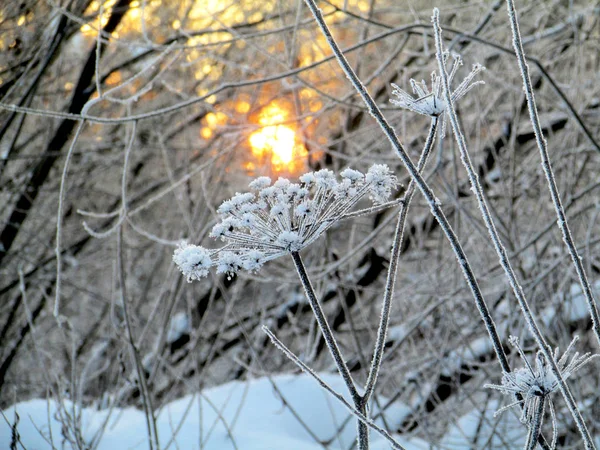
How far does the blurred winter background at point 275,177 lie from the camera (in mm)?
2271

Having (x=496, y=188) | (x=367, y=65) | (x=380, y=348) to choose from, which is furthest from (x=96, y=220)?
(x=380, y=348)

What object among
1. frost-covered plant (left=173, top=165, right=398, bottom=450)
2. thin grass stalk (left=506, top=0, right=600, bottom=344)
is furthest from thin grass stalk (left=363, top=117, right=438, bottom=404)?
thin grass stalk (left=506, top=0, right=600, bottom=344)

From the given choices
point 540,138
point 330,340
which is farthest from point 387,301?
point 540,138

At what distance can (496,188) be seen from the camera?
433cm

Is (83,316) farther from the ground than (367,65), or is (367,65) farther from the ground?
(367,65)

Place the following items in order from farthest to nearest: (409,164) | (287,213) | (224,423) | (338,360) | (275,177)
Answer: (275,177) < (224,423) < (287,213) < (338,360) < (409,164)

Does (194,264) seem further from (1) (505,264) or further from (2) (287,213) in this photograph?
(1) (505,264)

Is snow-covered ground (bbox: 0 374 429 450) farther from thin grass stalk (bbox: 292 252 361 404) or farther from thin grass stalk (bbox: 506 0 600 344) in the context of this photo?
thin grass stalk (bbox: 506 0 600 344)

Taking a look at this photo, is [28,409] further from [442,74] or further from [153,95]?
[153,95]

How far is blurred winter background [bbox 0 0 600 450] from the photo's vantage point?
2.27m

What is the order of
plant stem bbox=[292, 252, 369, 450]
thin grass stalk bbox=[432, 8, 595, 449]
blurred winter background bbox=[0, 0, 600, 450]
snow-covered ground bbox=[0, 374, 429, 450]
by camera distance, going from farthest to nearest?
blurred winter background bbox=[0, 0, 600, 450], snow-covered ground bbox=[0, 374, 429, 450], plant stem bbox=[292, 252, 369, 450], thin grass stalk bbox=[432, 8, 595, 449]

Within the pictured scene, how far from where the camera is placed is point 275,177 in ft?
13.1

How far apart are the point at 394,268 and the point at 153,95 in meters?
5.62

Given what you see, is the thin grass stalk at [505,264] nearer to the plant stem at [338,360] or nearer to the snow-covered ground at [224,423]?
the plant stem at [338,360]
